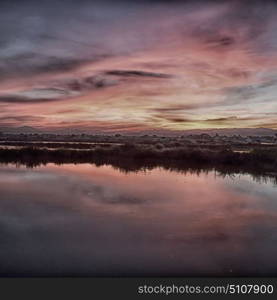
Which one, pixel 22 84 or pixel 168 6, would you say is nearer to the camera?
pixel 168 6

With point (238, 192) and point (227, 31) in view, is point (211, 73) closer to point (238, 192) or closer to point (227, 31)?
point (227, 31)

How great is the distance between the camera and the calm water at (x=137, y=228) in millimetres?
2600

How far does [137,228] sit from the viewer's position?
3465mm

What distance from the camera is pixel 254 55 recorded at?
493 cm

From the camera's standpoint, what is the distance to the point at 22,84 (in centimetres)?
571

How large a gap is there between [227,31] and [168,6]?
1.06 m

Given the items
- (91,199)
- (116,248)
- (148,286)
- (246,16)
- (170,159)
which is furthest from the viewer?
(170,159)

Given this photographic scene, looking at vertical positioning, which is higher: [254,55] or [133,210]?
[254,55]

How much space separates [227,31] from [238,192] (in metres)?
2.51

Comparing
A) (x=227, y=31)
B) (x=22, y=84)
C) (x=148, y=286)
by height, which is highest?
(x=227, y=31)

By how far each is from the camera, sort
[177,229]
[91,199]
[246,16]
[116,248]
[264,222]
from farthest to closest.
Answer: [91,199] < [246,16] < [264,222] < [177,229] < [116,248]

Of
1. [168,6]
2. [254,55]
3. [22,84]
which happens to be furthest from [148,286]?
[22,84]

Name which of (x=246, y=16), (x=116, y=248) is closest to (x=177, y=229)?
(x=116, y=248)

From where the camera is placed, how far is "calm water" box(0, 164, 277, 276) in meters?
2.60
